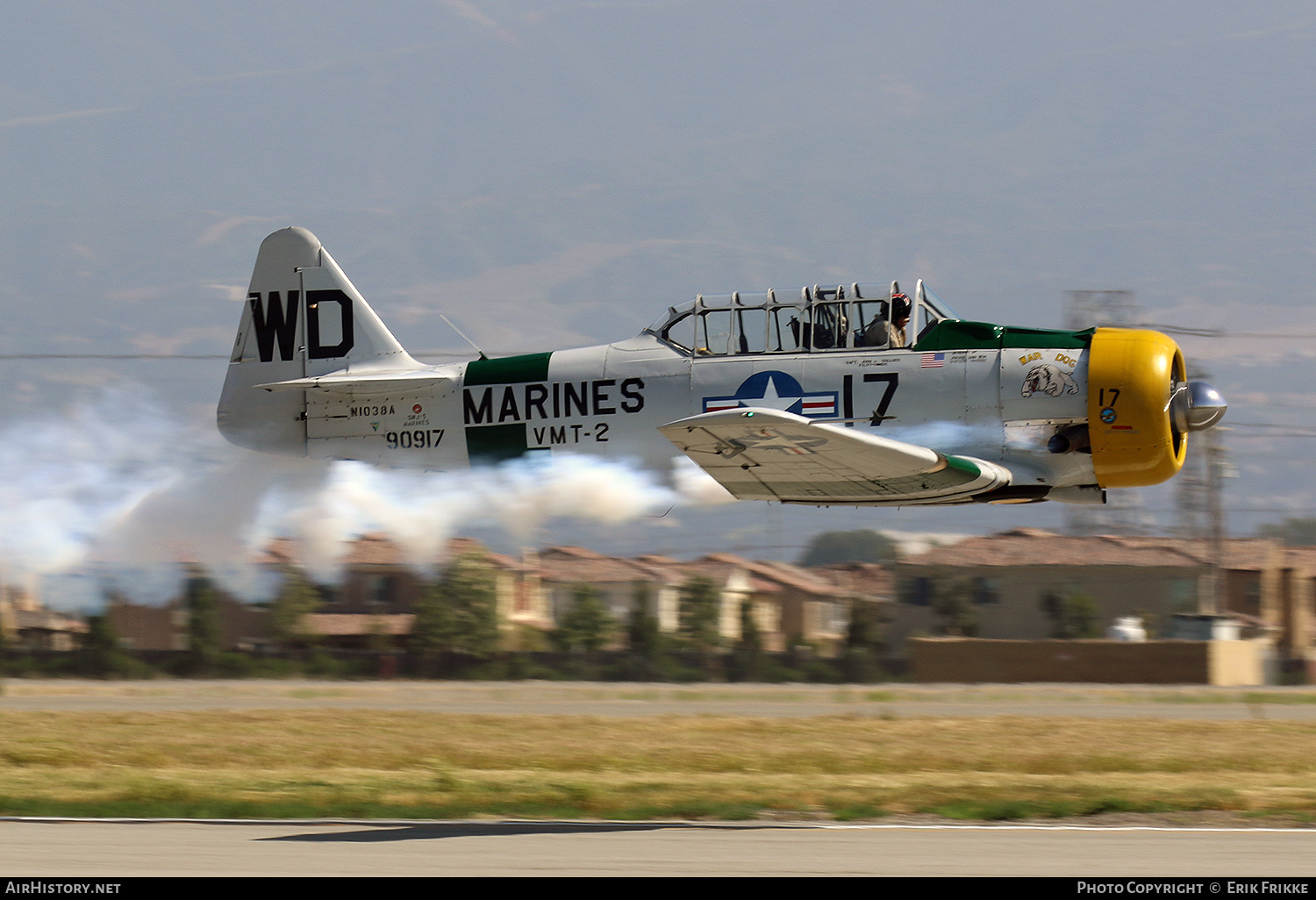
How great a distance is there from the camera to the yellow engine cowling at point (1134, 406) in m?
14.0

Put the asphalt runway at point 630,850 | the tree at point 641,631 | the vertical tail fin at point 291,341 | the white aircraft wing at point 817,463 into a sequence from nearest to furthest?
the asphalt runway at point 630,850, the white aircraft wing at point 817,463, the vertical tail fin at point 291,341, the tree at point 641,631

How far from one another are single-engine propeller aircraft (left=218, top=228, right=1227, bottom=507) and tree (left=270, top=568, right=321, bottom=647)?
101ft

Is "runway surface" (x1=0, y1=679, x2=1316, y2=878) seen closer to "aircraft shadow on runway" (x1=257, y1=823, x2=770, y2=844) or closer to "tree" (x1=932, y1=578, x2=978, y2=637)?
"aircraft shadow on runway" (x1=257, y1=823, x2=770, y2=844)

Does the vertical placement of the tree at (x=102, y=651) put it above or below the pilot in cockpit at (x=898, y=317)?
below

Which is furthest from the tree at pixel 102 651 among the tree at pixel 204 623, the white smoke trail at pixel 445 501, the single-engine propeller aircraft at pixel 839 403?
the single-engine propeller aircraft at pixel 839 403

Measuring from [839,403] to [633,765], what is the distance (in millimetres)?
5140

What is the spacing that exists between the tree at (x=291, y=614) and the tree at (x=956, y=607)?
74.4 ft

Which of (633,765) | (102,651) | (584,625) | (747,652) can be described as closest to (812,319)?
(633,765)

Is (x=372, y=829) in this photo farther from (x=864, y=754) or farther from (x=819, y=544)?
(x=819, y=544)

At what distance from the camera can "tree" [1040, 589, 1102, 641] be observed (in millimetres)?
53000

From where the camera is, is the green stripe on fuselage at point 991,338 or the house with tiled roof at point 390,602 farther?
the house with tiled roof at point 390,602

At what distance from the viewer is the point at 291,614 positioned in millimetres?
45875

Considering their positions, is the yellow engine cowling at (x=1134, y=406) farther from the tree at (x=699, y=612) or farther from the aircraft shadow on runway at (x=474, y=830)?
the tree at (x=699, y=612)
